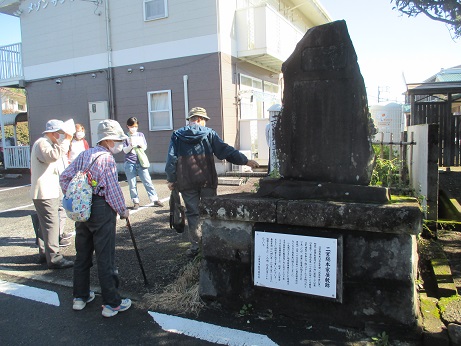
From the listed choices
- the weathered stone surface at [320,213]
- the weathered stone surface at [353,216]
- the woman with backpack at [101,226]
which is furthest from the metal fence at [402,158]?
the woman with backpack at [101,226]

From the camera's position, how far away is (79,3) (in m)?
13.6

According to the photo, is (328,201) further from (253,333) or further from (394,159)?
(394,159)

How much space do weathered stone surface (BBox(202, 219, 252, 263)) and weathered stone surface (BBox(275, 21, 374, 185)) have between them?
0.70 m

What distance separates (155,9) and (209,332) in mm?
11525

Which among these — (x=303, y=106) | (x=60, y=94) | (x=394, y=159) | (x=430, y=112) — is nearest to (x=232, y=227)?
(x=303, y=106)

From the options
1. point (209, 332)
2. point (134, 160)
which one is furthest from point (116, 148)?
point (134, 160)

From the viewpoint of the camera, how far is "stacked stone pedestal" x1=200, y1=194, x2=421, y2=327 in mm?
2820

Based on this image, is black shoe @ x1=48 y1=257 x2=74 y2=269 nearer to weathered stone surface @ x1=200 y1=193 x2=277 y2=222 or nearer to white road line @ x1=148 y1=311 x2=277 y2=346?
white road line @ x1=148 y1=311 x2=277 y2=346

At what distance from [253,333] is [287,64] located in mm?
2334

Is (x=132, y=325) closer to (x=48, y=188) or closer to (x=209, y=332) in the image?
(x=209, y=332)

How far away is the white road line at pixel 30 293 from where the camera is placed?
383 cm

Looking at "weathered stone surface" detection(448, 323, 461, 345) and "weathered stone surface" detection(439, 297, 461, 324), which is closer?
"weathered stone surface" detection(448, 323, 461, 345)

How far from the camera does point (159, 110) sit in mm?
12484

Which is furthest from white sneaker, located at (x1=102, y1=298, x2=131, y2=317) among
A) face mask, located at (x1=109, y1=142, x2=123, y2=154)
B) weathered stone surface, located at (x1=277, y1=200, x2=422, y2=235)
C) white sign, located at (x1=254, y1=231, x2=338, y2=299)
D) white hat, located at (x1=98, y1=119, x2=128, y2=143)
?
weathered stone surface, located at (x1=277, y1=200, x2=422, y2=235)
